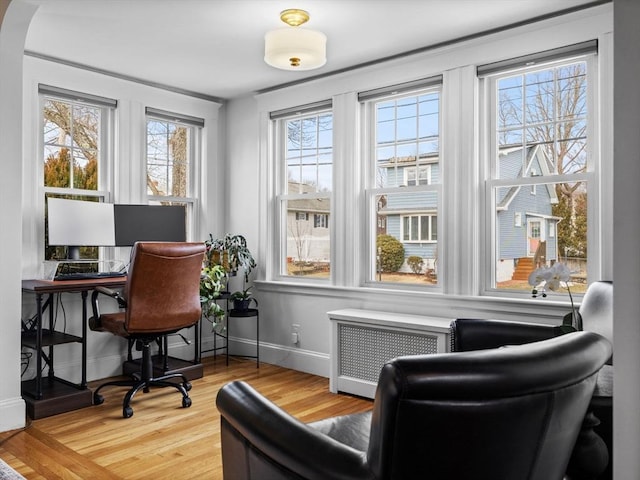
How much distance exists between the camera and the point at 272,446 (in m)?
1.34

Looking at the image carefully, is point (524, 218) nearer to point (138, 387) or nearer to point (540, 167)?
point (540, 167)

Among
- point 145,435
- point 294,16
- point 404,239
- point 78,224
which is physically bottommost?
point 145,435

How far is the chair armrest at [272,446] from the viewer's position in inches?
47.9

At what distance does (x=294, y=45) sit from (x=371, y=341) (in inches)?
80.3

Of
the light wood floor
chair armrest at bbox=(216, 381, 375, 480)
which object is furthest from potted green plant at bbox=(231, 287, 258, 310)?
chair armrest at bbox=(216, 381, 375, 480)

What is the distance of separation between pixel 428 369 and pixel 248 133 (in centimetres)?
428

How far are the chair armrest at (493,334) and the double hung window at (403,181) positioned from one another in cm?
103

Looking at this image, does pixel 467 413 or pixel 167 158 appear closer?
pixel 467 413

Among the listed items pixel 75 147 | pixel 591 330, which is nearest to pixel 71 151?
pixel 75 147

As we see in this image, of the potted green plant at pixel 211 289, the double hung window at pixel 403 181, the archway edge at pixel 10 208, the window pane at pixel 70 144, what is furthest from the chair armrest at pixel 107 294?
the double hung window at pixel 403 181

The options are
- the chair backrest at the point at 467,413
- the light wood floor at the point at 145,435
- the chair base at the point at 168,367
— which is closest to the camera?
the chair backrest at the point at 467,413

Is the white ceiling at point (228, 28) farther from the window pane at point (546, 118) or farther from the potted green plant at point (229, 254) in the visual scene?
the potted green plant at point (229, 254)

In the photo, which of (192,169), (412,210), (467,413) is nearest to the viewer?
(467,413)

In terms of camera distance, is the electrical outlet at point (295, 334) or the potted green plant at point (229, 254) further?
the potted green plant at point (229, 254)
